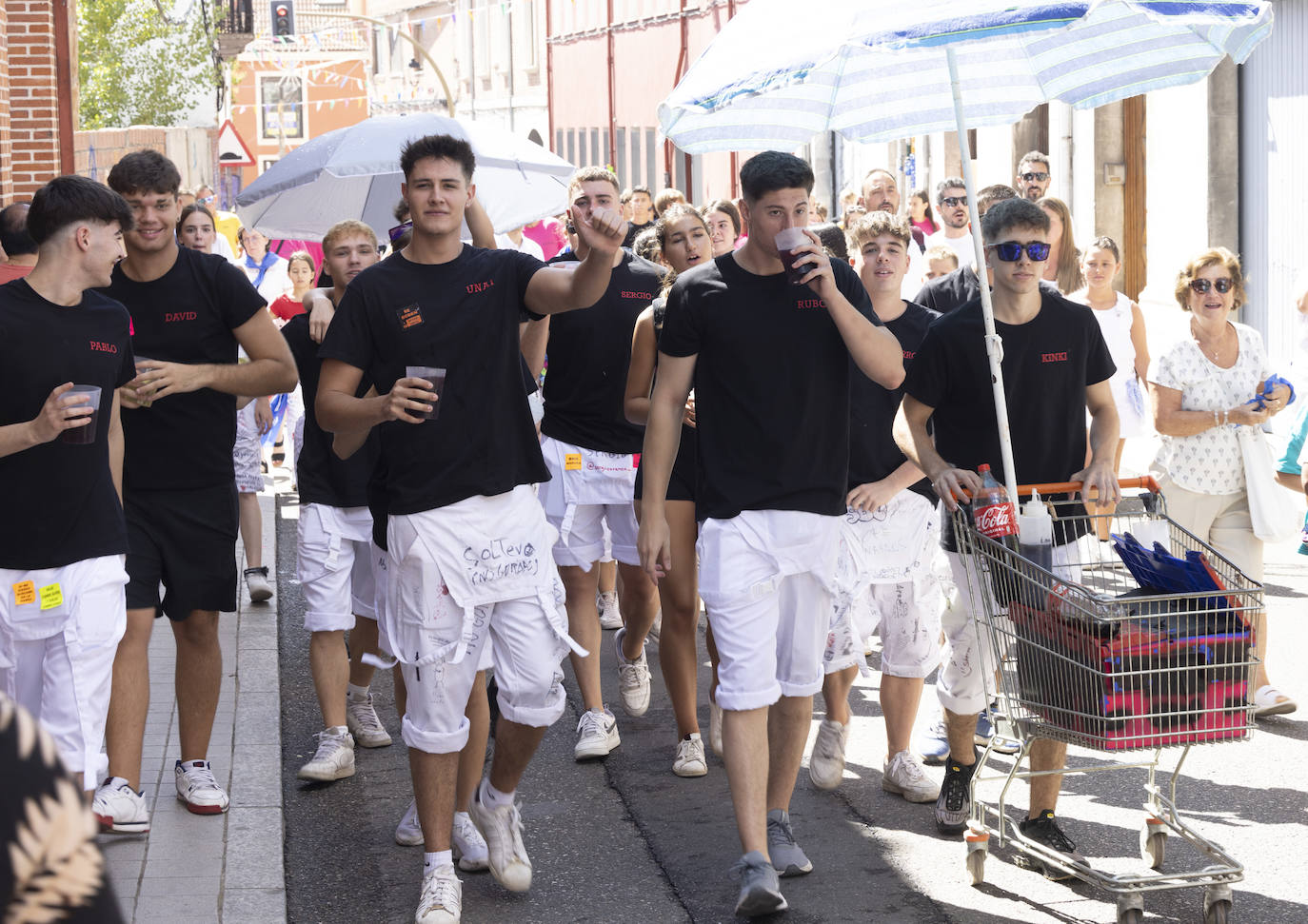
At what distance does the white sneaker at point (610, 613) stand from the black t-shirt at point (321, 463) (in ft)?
8.84

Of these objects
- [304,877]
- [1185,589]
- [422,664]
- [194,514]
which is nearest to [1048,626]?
[1185,589]

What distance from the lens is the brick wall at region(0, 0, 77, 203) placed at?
13664 millimetres

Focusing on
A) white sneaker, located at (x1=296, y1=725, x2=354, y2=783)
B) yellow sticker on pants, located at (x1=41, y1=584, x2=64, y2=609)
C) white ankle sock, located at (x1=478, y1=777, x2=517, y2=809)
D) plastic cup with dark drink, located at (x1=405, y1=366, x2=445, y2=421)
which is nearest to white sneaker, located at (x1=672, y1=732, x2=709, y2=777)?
white sneaker, located at (x1=296, y1=725, x2=354, y2=783)

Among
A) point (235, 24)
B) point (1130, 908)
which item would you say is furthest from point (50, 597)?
point (235, 24)

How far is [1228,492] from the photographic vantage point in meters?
7.59

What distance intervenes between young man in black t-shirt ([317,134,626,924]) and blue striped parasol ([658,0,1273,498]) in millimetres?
950

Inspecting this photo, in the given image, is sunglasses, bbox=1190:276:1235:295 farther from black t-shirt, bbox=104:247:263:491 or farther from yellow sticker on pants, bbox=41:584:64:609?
yellow sticker on pants, bbox=41:584:64:609

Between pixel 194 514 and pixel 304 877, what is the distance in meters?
1.33

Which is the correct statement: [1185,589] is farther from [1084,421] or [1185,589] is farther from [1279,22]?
[1279,22]

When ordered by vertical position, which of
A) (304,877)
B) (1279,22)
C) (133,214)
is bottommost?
(304,877)

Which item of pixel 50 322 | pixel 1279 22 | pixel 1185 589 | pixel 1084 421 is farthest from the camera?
pixel 1279 22

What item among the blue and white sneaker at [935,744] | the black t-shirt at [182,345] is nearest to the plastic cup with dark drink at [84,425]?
the black t-shirt at [182,345]

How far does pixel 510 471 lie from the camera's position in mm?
5301

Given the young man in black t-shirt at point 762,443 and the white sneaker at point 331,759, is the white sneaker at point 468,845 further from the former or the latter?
the white sneaker at point 331,759
